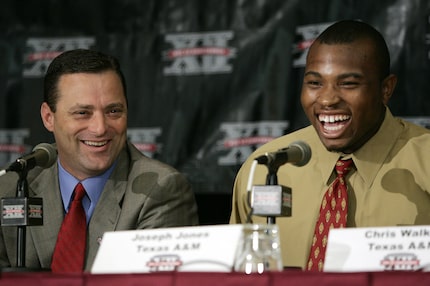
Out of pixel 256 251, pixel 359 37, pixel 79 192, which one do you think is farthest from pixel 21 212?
pixel 359 37

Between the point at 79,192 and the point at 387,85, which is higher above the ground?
the point at 387,85

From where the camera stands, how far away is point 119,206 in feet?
10.8

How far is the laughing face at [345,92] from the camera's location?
3156 mm

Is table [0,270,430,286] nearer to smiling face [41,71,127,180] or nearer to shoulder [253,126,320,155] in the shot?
smiling face [41,71,127,180]

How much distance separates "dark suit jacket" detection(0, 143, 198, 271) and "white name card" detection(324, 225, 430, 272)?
113cm

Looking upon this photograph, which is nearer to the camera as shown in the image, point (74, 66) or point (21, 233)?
Result: point (21, 233)

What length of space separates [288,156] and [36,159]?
0.77 m

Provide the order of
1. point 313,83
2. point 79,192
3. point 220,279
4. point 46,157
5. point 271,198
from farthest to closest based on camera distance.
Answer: point 79,192 → point 313,83 → point 46,157 → point 271,198 → point 220,279

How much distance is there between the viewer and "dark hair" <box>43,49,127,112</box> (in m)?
3.38

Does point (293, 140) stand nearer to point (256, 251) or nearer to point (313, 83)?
point (313, 83)

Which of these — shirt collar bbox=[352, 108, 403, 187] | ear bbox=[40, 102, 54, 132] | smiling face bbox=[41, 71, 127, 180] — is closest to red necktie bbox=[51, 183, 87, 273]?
smiling face bbox=[41, 71, 127, 180]

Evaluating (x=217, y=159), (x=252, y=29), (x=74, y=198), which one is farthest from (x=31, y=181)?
(x=252, y=29)

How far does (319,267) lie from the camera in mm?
2975

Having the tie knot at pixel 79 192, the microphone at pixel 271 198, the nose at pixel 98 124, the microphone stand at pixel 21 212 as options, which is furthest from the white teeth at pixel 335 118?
the microphone stand at pixel 21 212
